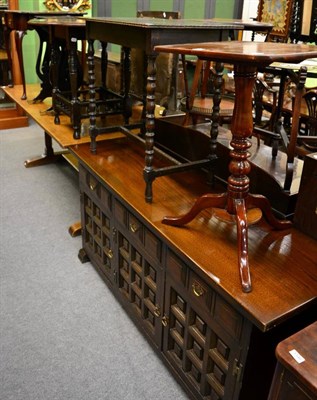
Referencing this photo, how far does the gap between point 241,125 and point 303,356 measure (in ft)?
2.27

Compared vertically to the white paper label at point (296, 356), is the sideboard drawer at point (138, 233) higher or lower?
lower

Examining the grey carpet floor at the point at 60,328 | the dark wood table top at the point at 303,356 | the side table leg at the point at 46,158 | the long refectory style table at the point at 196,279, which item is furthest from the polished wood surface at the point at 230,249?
the side table leg at the point at 46,158

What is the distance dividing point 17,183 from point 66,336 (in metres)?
1.82

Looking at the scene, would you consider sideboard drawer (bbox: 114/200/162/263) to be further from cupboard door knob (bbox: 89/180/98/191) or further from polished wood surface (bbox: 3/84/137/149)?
polished wood surface (bbox: 3/84/137/149)

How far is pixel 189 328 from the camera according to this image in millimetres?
1410

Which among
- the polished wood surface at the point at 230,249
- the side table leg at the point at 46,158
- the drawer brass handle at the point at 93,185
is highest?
Answer: the polished wood surface at the point at 230,249

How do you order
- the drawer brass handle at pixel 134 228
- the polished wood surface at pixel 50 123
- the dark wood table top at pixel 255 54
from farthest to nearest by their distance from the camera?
the polished wood surface at pixel 50 123, the drawer brass handle at pixel 134 228, the dark wood table top at pixel 255 54

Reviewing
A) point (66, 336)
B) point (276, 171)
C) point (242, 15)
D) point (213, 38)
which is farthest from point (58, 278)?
point (242, 15)

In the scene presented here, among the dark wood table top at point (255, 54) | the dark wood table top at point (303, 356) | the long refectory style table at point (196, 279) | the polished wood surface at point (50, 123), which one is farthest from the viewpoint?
the polished wood surface at point (50, 123)

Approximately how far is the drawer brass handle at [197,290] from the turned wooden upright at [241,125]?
0.16 m

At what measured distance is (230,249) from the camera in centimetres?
137

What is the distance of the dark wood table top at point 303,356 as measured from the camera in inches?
32.9

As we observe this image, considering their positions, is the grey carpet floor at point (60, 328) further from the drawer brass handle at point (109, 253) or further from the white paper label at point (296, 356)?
the white paper label at point (296, 356)

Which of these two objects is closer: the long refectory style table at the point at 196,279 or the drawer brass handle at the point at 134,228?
the long refectory style table at the point at 196,279
